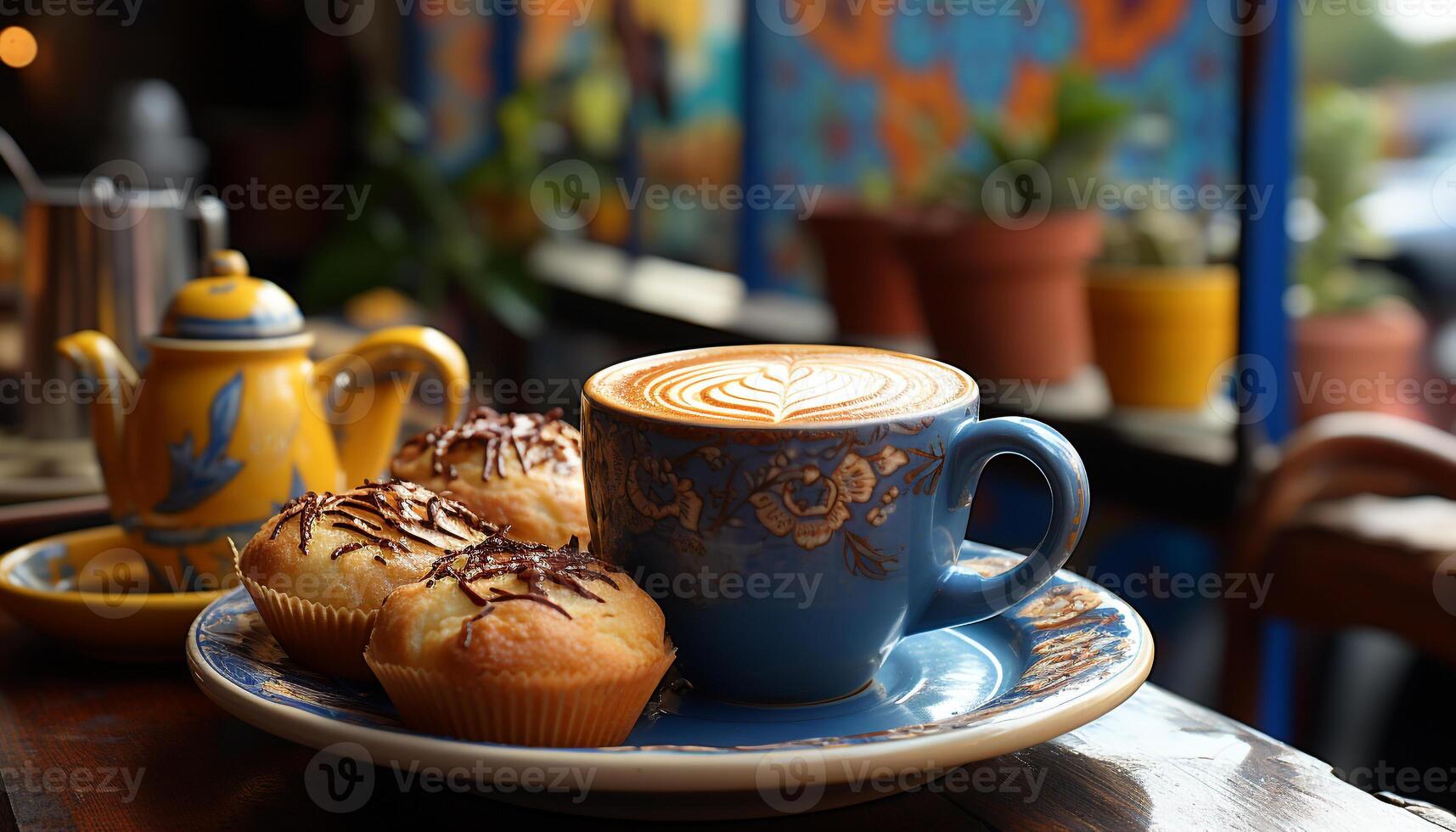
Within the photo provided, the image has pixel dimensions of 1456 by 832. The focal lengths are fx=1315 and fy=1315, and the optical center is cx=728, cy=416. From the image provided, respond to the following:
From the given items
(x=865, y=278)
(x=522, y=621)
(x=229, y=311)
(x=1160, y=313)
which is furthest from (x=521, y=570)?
(x=865, y=278)

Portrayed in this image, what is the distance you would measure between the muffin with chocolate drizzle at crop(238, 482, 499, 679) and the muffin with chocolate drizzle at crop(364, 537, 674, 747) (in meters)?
0.05

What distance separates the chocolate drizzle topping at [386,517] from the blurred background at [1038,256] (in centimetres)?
56

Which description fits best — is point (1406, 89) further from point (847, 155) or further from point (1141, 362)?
point (1141, 362)

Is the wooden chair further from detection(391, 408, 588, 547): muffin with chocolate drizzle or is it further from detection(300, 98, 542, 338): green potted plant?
detection(300, 98, 542, 338): green potted plant

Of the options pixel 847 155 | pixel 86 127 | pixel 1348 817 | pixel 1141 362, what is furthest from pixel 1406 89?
pixel 86 127

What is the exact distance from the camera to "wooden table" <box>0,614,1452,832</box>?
67 cm

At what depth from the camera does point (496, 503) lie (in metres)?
0.85

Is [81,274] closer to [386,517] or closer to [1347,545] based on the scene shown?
[386,517]

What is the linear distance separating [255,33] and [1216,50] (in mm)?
4364

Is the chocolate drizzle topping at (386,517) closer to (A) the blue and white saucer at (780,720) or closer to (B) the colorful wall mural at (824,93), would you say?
(A) the blue and white saucer at (780,720)

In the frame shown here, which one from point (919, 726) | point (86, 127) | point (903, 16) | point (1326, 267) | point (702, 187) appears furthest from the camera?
point (86, 127)

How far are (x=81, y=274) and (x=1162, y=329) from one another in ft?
4.84

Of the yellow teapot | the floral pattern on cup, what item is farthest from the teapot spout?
the floral pattern on cup

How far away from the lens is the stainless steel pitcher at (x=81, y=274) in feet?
4.45
